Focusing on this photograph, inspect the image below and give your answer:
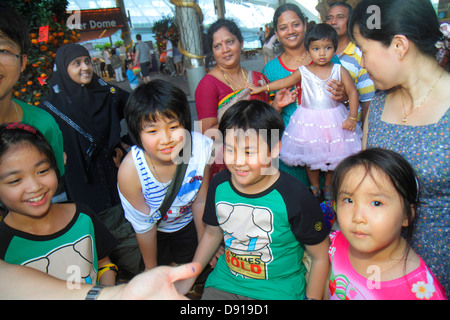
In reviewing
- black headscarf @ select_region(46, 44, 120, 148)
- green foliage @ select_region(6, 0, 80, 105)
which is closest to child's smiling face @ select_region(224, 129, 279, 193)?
black headscarf @ select_region(46, 44, 120, 148)

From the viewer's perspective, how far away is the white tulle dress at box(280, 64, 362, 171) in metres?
2.56

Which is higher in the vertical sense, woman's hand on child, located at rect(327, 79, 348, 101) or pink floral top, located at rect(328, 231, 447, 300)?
woman's hand on child, located at rect(327, 79, 348, 101)

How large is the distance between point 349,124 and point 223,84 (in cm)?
111

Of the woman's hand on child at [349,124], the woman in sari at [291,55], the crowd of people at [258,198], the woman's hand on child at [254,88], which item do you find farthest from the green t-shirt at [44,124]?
the woman's hand on child at [349,124]

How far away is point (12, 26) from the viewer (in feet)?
5.31

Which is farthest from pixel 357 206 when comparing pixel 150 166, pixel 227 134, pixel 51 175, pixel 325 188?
pixel 325 188

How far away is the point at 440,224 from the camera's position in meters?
1.37

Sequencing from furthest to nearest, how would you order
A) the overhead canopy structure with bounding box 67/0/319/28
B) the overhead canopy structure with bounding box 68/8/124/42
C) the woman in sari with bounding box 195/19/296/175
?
the overhead canopy structure with bounding box 67/0/319/28
the overhead canopy structure with bounding box 68/8/124/42
the woman in sari with bounding box 195/19/296/175

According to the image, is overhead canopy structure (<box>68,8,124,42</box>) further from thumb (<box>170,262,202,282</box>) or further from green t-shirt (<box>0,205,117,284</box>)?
thumb (<box>170,262,202,282</box>)

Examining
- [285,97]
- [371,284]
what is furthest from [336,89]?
[371,284]

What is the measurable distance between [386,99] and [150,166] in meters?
1.43

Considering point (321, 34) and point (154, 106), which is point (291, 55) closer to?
point (321, 34)

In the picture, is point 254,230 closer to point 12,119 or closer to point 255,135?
point 255,135

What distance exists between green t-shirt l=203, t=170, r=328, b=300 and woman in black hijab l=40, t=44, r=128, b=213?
1822 millimetres
